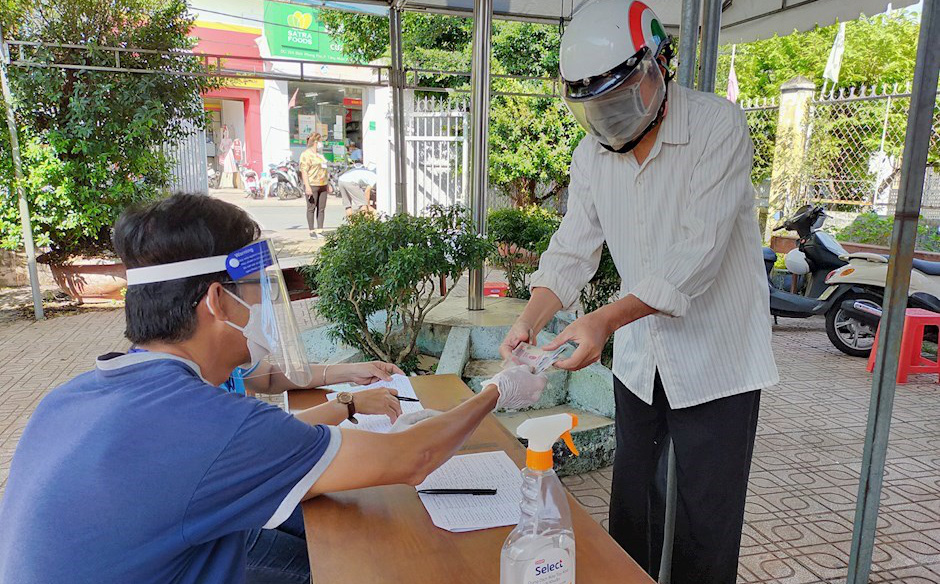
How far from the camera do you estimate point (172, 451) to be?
1032 mm

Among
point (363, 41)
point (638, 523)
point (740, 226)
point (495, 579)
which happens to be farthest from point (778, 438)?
point (363, 41)

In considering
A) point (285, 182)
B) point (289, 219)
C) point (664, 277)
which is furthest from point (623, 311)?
point (285, 182)

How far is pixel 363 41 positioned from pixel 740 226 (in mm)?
12863

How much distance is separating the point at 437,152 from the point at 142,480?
30.0ft

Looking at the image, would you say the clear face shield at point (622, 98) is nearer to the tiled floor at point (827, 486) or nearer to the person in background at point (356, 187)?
the tiled floor at point (827, 486)

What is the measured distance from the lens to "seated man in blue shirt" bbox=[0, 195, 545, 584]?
3.36 feet

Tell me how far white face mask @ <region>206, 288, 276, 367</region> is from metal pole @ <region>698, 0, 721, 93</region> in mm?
1679

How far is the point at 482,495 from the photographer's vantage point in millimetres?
1404

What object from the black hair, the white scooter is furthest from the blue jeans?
the white scooter

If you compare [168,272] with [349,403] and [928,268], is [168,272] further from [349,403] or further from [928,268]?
[928,268]

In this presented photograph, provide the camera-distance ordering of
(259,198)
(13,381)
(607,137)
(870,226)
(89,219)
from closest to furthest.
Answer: (607,137), (13,381), (89,219), (870,226), (259,198)

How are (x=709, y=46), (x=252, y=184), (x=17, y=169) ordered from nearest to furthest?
1. (x=709, y=46)
2. (x=17, y=169)
3. (x=252, y=184)

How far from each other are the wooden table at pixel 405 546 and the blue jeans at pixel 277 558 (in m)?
0.45

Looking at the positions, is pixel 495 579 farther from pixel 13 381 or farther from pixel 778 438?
pixel 13 381
